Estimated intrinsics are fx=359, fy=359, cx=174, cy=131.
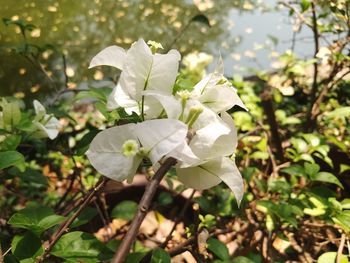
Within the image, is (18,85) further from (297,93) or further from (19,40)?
(297,93)

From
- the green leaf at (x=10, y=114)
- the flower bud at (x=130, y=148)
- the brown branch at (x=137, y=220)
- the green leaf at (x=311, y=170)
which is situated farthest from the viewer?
the green leaf at (x=311, y=170)

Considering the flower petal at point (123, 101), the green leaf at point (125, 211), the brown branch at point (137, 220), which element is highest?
the flower petal at point (123, 101)

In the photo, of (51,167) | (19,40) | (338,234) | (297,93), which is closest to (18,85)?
(19,40)

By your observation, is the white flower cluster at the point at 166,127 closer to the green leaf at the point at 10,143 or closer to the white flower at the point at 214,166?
the white flower at the point at 214,166

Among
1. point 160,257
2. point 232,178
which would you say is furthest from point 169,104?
point 160,257

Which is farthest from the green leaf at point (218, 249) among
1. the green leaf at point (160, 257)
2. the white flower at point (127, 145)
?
the white flower at point (127, 145)

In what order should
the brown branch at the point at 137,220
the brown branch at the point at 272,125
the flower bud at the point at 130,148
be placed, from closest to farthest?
the brown branch at the point at 137,220 → the flower bud at the point at 130,148 → the brown branch at the point at 272,125

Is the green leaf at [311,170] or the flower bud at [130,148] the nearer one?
the flower bud at [130,148]

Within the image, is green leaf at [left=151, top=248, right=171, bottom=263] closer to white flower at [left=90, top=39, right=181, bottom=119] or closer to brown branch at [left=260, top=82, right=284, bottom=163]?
white flower at [left=90, top=39, right=181, bottom=119]
